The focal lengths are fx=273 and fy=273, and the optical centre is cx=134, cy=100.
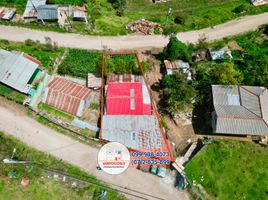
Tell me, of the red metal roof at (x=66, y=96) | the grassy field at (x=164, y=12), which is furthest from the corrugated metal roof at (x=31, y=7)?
the red metal roof at (x=66, y=96)

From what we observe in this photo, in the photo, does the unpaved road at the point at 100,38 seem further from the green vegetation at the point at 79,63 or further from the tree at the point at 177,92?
the tree at the point at 177,92

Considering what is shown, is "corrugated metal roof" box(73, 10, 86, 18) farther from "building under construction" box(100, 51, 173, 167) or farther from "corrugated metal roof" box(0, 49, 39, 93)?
"building under construction" box(100, 51, 173, 167)

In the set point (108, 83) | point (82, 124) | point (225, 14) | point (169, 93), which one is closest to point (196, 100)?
point (169, 93)

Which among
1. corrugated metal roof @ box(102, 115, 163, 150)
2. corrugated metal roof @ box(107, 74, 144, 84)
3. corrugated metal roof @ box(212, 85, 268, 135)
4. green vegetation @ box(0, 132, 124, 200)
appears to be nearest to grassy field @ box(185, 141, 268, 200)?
corrugated metal roof @ box(212, 85, 268, 135)

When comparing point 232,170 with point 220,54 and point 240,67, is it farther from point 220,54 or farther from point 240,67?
point 220,54

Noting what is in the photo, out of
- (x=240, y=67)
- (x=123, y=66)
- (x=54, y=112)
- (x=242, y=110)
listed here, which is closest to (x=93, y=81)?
(x=123, y=66)

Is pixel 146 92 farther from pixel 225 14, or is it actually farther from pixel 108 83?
pixel 225 14
